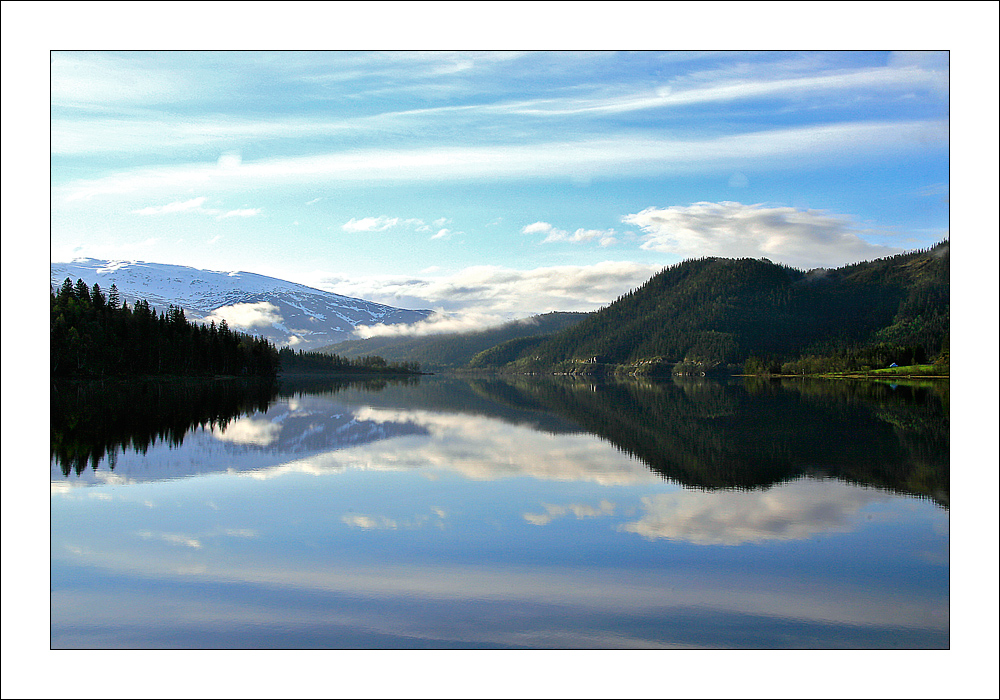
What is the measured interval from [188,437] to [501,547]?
21.2m

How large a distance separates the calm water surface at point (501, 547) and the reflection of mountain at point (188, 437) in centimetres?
27

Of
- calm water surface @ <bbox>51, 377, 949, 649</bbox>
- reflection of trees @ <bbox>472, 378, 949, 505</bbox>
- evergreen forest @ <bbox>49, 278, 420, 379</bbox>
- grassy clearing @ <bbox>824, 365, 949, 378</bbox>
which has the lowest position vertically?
calm water surface @ <bbox>51, 377, 949, 649</bbox>

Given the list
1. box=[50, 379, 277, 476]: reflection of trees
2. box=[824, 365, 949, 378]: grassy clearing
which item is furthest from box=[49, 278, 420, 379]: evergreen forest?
box=[824, 365, 949, 378]: grassy clearing

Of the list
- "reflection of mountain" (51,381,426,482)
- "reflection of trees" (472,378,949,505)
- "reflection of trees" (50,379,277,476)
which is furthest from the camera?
"reflection of trees" (50,379,277,476)

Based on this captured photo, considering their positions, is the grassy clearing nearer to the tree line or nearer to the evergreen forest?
the evergreen forest

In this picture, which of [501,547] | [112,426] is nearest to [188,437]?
[112,426]

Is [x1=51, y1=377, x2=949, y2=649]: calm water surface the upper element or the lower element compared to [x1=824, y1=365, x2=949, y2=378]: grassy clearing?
lower

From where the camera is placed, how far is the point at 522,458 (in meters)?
24.4

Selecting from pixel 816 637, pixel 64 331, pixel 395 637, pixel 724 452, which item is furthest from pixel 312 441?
pixel 64 331

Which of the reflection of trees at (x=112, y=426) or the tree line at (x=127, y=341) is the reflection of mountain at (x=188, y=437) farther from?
the tree line at (x=127, y=341)

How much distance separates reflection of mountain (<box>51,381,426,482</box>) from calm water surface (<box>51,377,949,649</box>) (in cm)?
27

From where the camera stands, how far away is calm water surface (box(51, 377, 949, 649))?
9383 mm

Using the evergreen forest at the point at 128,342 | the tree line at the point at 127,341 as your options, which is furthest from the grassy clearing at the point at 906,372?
the tree line at the point at 127,341

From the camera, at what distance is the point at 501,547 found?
1273 centimetres
